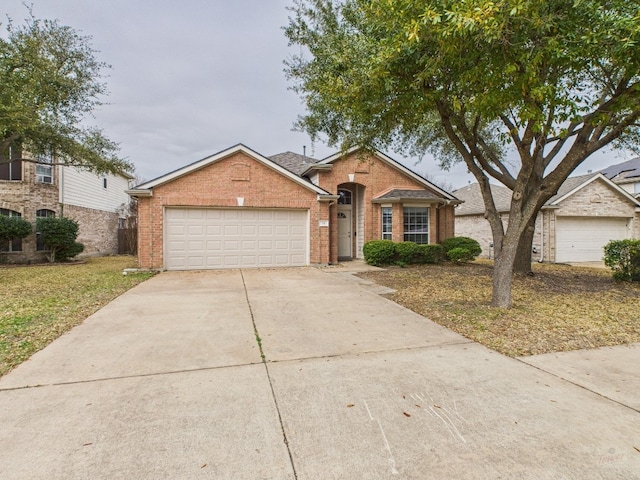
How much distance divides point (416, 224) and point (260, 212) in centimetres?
697

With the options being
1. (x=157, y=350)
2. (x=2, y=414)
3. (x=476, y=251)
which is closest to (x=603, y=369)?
(x=157, y=350)

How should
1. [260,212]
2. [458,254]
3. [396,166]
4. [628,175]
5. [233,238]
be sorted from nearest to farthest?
[233,238]
[260,212]
[458,254]
[396,166]
[628,175]

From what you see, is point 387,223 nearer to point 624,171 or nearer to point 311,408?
point 311,408

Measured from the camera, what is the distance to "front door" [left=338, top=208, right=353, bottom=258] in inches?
635

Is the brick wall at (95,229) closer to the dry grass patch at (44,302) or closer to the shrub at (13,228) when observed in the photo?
the shrub at (13,228)

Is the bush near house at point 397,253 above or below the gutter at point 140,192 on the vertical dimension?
below

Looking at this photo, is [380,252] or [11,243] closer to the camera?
[380,252]

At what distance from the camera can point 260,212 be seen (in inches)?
510

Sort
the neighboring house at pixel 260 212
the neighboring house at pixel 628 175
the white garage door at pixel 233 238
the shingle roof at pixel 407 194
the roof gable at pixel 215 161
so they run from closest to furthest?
the roof gable at pixel 215 161 → the neighboring house at pixel 260 212 → the white garage door at pixel 233 238 → the shingle roof at pixel 407 194 → the neighboring house at pixel 628 175

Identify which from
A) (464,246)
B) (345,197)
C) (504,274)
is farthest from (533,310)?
(345,197)

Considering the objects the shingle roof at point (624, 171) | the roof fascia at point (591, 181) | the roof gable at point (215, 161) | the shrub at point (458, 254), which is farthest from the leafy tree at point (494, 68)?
the shingle roof at point (624, 171)

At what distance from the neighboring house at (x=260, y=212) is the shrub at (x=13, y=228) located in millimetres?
6525

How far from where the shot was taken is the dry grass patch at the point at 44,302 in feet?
14.8

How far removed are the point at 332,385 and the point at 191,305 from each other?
436 cm
